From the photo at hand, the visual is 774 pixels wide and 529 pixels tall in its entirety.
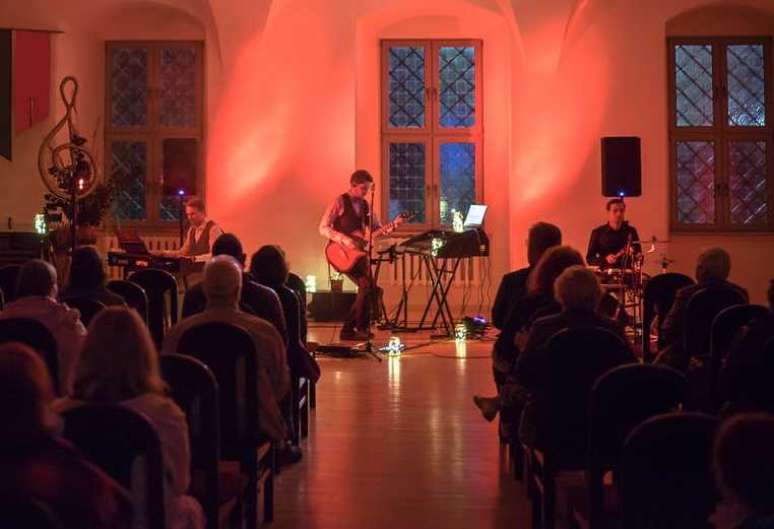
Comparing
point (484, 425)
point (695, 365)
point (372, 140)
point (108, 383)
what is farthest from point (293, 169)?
point (108, 383)

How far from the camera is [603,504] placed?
319 cm

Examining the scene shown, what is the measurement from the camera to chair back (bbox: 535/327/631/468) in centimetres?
357

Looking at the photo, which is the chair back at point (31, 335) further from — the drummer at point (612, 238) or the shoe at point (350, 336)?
the drummer at point (612, 238)

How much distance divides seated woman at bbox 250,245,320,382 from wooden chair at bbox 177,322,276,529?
3.75ft

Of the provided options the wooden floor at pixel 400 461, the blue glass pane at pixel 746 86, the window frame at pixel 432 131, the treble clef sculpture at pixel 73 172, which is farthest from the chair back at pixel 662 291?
the blue glass pane at pixel 746 86

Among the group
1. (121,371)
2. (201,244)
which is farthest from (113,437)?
(201,244)

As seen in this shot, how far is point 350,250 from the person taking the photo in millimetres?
9758

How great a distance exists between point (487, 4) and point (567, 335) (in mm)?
9209

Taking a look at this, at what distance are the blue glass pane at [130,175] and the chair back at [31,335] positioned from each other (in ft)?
29.8

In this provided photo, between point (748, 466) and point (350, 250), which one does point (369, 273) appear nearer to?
point (350, 250)

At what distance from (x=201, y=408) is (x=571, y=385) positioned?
1246 mm

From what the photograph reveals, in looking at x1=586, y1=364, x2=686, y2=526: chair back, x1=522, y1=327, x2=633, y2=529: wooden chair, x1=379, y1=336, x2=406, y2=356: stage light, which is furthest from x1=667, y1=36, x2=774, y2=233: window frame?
x1=586, y1=364, x2=686, y2=526: chair back

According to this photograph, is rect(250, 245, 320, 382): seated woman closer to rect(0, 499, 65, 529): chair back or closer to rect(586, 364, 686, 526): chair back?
rect(586, 364, 686, 526): chair back

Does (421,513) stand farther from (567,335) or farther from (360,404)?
(360,404)
